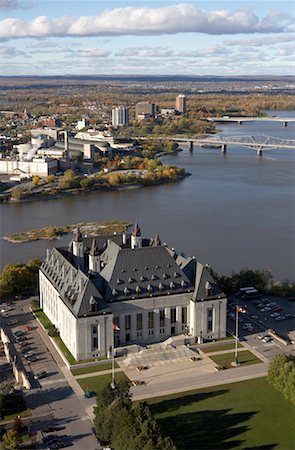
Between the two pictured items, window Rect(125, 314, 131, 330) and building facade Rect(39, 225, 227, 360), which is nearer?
building facade Rect(39, 225, 227, 360)

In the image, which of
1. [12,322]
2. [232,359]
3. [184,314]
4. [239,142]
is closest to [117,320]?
[184,314]

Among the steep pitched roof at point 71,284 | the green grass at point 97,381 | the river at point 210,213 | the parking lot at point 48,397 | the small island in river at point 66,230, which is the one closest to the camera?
the parking lot at point 48,397

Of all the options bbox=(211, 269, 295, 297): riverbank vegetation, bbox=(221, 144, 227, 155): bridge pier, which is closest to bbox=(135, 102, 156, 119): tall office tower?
bbox=(221, 144, 227, 155): bridge pier

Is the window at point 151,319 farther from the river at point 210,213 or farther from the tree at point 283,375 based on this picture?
the river at point 210,213

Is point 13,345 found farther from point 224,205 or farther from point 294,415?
point 224,205

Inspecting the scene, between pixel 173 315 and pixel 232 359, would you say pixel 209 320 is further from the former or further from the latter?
pixel 232 359

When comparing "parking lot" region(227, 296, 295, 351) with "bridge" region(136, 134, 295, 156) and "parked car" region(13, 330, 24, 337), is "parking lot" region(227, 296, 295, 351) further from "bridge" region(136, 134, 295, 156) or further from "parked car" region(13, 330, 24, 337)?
"bridge" region(136, 134, 295, 156)

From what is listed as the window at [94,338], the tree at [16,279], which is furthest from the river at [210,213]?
the window at [94,338]
